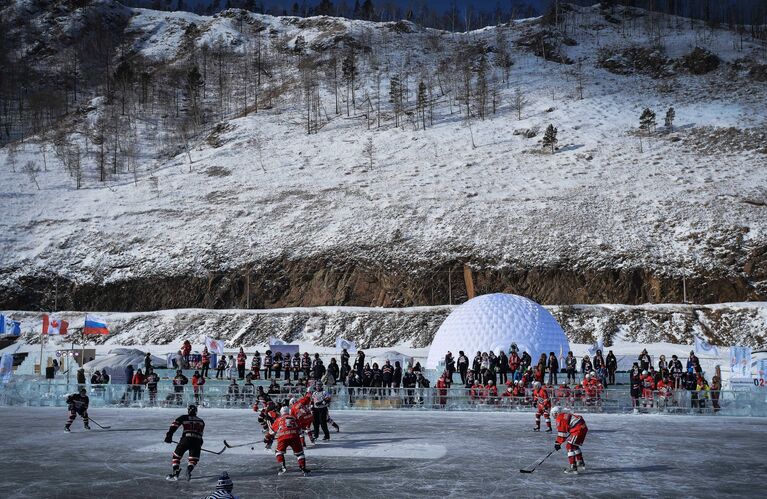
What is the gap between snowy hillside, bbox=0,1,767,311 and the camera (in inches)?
2532

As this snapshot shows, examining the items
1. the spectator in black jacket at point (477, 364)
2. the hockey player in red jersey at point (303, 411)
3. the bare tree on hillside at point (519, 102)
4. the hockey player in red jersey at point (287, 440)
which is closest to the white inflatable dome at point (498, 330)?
the spectator in black jacket at point (477, 364)

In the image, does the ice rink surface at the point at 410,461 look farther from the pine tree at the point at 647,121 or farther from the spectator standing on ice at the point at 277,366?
the pine tree at the point at 647,121

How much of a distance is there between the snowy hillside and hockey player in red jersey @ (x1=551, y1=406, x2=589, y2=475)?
47201 millimetres

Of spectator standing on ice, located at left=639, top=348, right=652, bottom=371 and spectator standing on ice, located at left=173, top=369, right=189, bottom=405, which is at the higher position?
spectator standing on ice, located at left=639, top=348, right=652, bottom=371

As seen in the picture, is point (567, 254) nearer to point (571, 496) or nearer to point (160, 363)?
point (160, 363)

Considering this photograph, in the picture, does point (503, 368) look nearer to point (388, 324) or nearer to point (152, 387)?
point (152, 387)

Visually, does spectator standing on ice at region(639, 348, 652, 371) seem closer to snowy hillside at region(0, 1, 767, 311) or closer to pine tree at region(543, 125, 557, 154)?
snowy hillside at region(0, 1, 767, 311)

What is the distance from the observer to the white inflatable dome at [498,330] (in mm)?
33969

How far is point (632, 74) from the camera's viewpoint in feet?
381

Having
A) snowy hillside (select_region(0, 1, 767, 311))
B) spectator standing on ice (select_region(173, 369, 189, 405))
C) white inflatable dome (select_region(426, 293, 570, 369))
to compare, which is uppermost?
snowy hillside (select_region(0, 1, 767, 311))

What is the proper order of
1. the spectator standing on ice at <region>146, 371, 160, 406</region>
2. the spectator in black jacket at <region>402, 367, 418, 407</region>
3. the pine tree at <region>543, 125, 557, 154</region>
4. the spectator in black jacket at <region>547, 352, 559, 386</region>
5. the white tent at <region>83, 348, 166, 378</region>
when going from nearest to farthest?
the spectator in black jacket at <region>402, 367, 418, 407</region>, the spectator standing on ice at <region>146, 371, 160, 406</region>, the spectator in black jacket at <region>547, 352, 559, 386</region>, the white tent at <region>83, 348, 166, 378</region>, the pine tree at <region>543, 125, 557, 154</region>

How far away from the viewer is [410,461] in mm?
15578

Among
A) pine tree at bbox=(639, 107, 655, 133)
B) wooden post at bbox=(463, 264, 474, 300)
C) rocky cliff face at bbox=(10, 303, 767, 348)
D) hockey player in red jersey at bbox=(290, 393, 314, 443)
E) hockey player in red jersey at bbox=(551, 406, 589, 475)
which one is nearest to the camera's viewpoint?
hockey player in red jersey at bbox=(551, 406, 589, 475)

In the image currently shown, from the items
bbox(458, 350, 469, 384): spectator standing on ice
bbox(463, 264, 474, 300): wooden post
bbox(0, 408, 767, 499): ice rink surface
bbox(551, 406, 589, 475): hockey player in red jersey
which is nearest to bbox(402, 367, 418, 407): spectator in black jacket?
bbox(458, 350, 469, 384): spectator standing on ice
